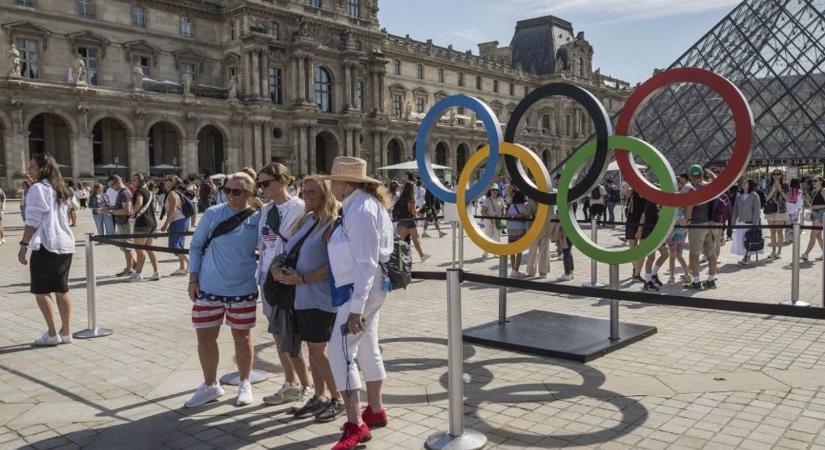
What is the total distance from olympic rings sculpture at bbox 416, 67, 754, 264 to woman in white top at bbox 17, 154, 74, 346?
438 cm

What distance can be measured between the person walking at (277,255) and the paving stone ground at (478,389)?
0.31 meters

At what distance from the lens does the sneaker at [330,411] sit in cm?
491

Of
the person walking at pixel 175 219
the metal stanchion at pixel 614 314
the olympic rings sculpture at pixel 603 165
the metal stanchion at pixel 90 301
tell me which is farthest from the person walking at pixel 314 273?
the person walking at pixel 175 219

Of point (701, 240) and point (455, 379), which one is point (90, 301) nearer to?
point (455, 379)

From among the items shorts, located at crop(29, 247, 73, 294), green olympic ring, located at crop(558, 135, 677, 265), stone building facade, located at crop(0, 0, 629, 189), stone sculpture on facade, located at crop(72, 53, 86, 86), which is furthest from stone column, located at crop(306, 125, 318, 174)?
green olympic ring, located at crop(558, 135, 677, 265)

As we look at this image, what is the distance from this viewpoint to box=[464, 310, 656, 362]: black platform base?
661cm

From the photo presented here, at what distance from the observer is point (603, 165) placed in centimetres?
677

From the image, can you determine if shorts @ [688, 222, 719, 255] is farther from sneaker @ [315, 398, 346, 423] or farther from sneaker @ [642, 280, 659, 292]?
sneaker @ [315, 398, 346, 423]

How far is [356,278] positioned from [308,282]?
20.2 inches

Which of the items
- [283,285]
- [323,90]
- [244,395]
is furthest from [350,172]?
[323,90]

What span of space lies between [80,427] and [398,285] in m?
2.54

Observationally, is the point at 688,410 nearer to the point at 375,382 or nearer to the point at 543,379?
the point at 543,379

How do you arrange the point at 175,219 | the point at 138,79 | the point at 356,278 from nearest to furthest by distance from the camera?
the point at 356,278, the point at 175,219, the point at 138,79

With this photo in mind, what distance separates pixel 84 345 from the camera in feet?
23.9
